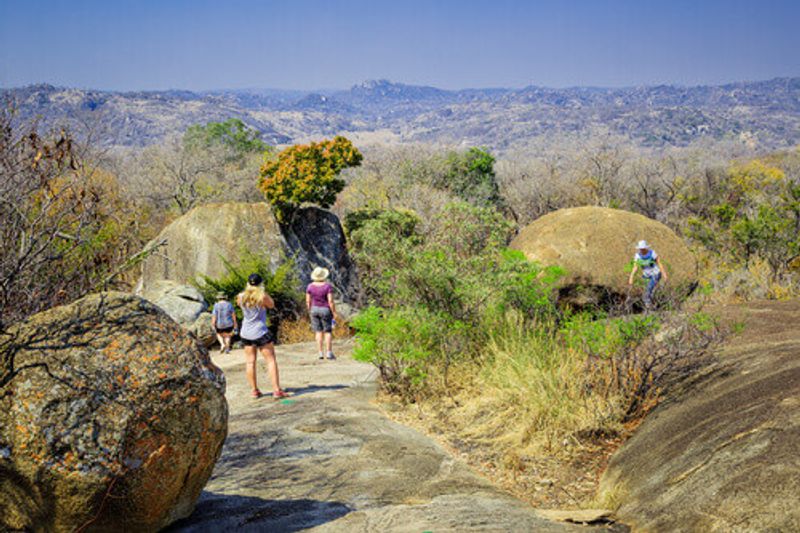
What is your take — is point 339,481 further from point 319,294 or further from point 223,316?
point 223,316

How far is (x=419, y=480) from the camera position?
590 cm

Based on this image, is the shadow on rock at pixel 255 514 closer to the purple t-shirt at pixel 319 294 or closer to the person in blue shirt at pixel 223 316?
the purple t-shirt at pixel 319 294

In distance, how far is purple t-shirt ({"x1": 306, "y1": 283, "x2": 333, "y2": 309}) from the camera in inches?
437

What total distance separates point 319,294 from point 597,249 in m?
5.59

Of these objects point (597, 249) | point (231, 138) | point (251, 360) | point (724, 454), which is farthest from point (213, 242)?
point (231, 138)

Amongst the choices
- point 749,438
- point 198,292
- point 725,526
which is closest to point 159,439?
point 725,526

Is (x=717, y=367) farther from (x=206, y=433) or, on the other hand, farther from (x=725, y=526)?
(x=206, y=433)

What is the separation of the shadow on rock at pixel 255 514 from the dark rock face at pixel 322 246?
40.8 feet

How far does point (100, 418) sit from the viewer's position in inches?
163

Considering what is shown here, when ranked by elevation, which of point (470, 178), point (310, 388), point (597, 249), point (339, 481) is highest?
point (470, 178)

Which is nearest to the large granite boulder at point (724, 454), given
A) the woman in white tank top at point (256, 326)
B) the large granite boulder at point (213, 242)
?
the woman in white tank top at point (256, 326)

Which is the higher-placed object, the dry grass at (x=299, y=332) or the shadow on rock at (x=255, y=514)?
the shadow on rock at (x=255, y=514)

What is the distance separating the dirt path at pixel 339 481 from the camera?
4.89 metres

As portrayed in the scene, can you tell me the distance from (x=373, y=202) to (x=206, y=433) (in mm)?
20474
